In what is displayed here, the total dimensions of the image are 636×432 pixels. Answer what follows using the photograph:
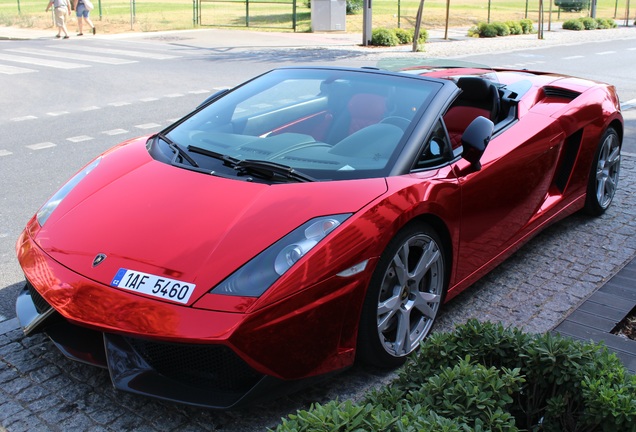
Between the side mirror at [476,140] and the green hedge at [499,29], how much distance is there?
23.5 m

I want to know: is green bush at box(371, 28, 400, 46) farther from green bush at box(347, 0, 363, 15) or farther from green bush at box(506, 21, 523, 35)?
green bush at box(347, 0, 363, 15)

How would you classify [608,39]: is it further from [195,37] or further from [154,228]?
[154,228]

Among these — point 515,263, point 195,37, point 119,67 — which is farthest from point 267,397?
point 195,37

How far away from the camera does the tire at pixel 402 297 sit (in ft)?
10.8

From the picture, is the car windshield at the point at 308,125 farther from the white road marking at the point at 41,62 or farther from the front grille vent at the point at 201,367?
the white road marking at the point at 41,62

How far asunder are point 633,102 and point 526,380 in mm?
10396

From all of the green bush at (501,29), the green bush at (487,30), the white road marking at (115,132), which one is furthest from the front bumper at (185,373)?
the green bush at (501,29)

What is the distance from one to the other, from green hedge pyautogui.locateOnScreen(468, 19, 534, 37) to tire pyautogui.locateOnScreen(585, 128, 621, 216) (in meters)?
21.4

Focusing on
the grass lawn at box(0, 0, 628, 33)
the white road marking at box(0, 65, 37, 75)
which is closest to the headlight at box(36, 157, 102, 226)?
the white road marking at box(0, 65, 37, 75)

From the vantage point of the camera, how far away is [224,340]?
2.77m

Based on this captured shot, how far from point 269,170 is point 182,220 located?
1.75 ft

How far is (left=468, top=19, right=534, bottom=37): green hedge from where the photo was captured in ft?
86.2

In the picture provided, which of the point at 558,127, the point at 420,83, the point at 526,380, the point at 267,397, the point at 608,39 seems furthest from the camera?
the point at 608,39

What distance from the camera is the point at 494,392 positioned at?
2.27 metres
